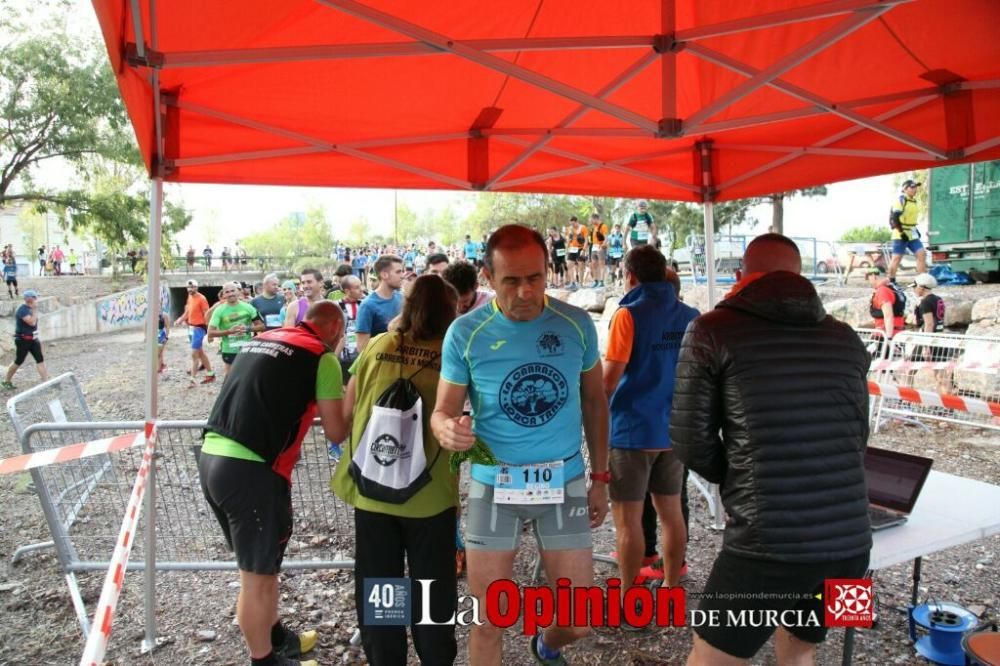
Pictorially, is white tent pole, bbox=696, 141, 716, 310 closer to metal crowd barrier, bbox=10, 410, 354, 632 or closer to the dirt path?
the dirt path

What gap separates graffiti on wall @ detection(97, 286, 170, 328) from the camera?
2887cm

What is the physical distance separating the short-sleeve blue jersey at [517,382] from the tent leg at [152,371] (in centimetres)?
174

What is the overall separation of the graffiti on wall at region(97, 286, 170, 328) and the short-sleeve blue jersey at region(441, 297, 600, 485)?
3070 centimetres

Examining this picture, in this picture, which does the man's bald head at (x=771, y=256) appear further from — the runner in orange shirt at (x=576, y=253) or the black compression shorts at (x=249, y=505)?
the runner in orange shirt at (x=576, y=253)

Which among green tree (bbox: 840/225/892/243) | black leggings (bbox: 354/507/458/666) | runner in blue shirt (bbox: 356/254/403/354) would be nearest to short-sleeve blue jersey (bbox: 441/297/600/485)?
black leggings (bbox: 354/507/458/666)

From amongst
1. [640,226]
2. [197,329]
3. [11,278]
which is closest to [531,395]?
[197,329]

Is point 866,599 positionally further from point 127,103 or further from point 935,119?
point 127,103

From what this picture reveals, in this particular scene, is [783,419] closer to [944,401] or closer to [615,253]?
[944,401]

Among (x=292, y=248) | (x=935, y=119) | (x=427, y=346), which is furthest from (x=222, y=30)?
(x=292, y=248)

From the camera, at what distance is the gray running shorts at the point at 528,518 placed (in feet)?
8.13

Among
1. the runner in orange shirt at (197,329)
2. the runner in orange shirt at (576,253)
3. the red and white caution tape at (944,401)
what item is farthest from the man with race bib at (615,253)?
the red and white caution tape at (944,401)

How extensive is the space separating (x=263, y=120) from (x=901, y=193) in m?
12.1

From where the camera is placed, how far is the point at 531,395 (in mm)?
2465

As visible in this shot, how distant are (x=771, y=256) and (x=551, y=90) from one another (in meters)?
1.21
